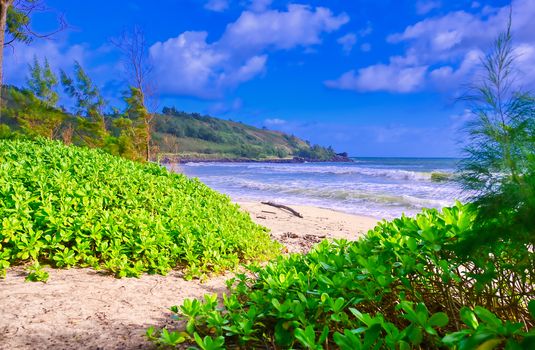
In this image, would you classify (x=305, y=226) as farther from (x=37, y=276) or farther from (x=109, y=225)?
(x=37, y=276)

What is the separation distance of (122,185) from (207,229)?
176cm

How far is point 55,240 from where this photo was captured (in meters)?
4.42

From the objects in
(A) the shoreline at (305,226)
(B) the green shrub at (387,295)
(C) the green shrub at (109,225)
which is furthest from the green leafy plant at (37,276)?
(A) the shoreline at (305,226)

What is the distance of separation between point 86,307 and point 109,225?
1.56 meters

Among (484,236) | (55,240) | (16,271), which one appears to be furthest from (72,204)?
(484,236)

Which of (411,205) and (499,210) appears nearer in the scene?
(499,210)

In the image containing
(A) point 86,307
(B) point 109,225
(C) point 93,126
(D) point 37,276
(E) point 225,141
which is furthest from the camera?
(E) point 225,141

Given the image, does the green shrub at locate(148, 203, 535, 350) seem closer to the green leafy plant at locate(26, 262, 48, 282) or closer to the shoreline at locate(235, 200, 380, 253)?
the green leafy plant at locate(26, 262, 48, 282)

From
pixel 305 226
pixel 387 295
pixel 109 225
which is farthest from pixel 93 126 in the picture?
pixel 387 295

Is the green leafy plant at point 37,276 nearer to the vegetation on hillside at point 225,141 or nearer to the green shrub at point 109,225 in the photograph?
the green shrub at point 109,225

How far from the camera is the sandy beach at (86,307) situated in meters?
2.82

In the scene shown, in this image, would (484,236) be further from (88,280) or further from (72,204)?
(72,204)

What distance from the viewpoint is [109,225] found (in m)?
4.81

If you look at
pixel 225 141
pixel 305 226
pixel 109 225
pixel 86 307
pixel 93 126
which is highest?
pixel 225 141
